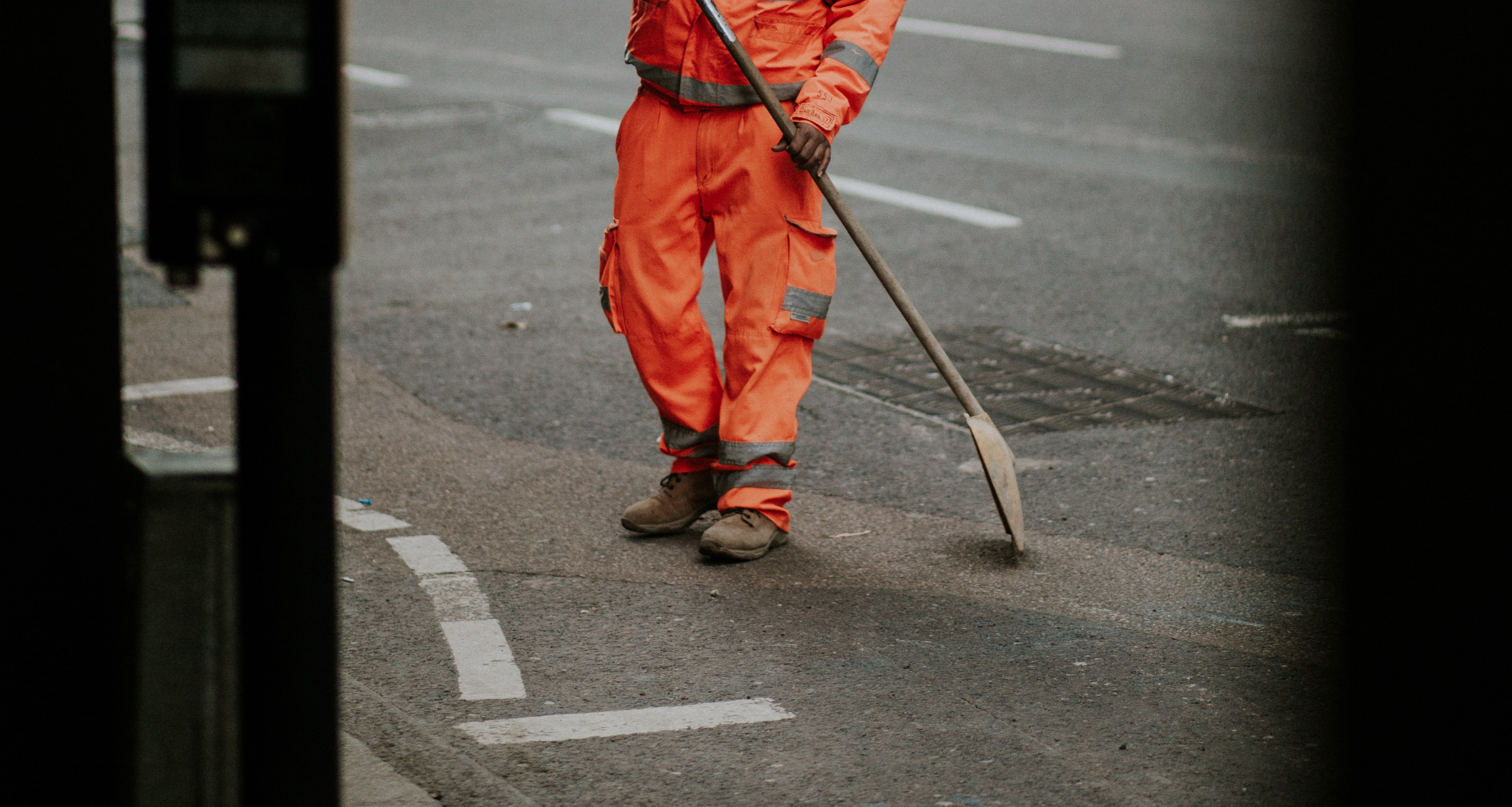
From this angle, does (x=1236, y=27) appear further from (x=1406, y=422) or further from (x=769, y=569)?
(x=769, y=569)

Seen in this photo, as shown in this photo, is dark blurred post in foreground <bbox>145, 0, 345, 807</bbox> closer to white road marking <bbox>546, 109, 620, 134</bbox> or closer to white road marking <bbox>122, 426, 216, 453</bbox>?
white road marking <bbox>122, 426, 216, 453</bbox>

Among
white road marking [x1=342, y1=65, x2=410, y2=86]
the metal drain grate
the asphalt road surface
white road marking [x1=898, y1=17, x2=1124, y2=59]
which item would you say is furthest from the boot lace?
white road marking [x1=898, y1=17, x2=1124, y2=59]

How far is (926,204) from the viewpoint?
9.10 metres

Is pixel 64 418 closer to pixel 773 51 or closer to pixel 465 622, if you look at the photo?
pixel 465 622

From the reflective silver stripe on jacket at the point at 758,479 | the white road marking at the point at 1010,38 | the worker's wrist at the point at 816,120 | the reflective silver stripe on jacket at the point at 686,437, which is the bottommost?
the reflective silver stripe on jacket at the point at 758,479

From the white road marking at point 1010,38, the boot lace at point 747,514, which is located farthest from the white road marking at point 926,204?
the boot lace at point 747,514

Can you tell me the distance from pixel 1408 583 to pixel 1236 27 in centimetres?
1000

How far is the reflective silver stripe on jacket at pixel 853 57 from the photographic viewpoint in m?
4.56

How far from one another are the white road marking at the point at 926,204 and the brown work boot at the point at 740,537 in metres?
4.27

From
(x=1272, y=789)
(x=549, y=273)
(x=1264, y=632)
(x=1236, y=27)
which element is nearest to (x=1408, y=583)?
(x=1264, y=632)

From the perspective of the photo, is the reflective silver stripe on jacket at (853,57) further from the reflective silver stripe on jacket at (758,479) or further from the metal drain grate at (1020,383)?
the metal drain grate at (1020,383)

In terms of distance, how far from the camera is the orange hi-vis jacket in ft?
14.9

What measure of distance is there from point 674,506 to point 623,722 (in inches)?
51.3

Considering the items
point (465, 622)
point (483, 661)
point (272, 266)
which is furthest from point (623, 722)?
point (272, 266)
